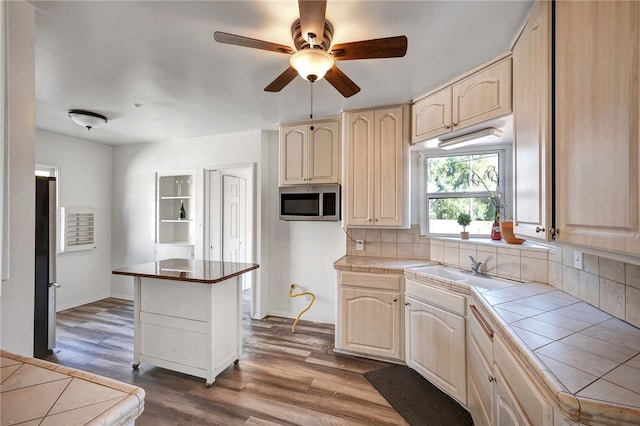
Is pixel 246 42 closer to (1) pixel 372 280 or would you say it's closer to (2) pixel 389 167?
(2) pixel 389 167

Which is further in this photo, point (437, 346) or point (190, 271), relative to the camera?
point (190, 271)

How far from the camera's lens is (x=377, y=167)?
9.27 ft

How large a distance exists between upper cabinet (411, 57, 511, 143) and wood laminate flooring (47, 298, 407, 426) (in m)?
2.18

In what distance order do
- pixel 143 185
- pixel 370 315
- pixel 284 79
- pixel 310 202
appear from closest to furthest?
pixel 284 79, pixel 370 315, pixel 310 202, pixel 143 185

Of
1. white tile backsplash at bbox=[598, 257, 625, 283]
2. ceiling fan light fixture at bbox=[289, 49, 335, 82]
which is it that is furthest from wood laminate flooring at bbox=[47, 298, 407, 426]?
ceiling fan light fixture at bbox=[289, 49, 335, 82]

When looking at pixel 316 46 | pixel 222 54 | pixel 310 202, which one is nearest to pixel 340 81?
pixel 316 46

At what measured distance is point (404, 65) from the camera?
6.88ft

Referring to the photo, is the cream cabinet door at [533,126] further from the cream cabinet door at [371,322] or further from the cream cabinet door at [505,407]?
the cream cabinet door at [371,322]

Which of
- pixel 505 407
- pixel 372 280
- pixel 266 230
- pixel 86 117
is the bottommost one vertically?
pixel 505 407

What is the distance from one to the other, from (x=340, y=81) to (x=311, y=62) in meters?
0.38

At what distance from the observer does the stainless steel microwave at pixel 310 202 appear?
307cm

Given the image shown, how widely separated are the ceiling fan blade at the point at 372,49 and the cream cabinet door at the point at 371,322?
1.89 metres

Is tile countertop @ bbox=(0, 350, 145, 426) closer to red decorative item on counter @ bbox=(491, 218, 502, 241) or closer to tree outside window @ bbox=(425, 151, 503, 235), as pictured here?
red decorative item on counter @ bbox=(491, 218, 502, 241)

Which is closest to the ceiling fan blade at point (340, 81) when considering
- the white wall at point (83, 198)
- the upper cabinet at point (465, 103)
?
the upper cabinet at point (465, 103)
